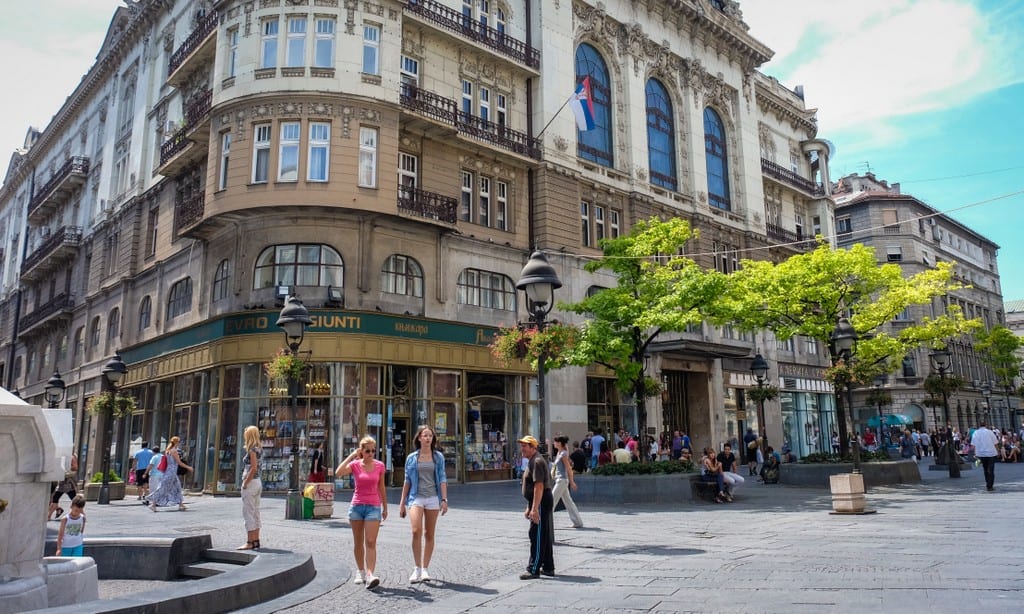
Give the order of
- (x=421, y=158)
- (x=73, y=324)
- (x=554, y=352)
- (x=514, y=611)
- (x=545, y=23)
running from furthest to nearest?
(x=73, y=324) → (x=545, y=23) → (x=421, y=158) → (x=554, y=352) → (x=514, y=611)

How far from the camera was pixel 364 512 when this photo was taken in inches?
330

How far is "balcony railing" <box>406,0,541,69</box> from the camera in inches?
1065

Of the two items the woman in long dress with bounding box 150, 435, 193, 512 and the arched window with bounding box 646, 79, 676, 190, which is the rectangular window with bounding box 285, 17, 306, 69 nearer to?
the woman in long dress with bounding box 150, 435, 193, 512

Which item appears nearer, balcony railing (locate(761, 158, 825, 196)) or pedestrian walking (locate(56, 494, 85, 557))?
pedestrian walking (locate(56, 494, 85, 557))

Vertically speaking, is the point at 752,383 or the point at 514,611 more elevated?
the point at 752,383

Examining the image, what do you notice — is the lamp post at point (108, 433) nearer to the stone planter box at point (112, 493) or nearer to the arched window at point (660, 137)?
the stone planter box at point (112, 493)

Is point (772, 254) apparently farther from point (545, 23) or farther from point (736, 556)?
point (736, 556)

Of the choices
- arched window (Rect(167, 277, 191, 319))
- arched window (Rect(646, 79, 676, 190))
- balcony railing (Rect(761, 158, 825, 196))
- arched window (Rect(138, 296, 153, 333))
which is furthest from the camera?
balcony railing (Rect(761, 158, 825, 196))

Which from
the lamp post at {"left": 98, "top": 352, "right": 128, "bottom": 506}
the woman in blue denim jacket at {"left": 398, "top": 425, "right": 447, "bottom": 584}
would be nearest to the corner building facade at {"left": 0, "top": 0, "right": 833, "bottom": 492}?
the lamp post at {"left": 98, "top": 352, "right": 128, "bottom": 506}

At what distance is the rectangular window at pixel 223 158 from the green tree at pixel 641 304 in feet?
41.3

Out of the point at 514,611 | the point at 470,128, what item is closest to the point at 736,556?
the point at 514,611

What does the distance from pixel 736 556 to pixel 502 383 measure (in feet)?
60.2

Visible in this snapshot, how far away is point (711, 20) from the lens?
39625mm

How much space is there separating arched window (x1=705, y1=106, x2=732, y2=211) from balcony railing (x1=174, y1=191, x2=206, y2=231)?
24.9 meters
